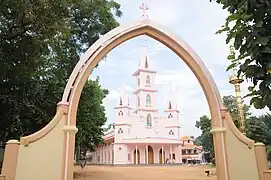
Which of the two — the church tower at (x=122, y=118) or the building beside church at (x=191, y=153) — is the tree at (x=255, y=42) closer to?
the church tower at (x=122, y=118)

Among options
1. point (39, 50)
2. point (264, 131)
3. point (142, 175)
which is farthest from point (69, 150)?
point (142, 175)

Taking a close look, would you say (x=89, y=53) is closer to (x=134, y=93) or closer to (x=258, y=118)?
(x=258, y=118)

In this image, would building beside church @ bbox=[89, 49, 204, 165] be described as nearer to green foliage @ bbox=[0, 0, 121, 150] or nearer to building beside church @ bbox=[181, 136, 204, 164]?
building beside church @ bbox=[181, 136, 204, 164]

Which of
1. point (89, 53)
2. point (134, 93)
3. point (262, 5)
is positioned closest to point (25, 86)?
point (89, 53)

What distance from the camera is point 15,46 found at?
28.6ft

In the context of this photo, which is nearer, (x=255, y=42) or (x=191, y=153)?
(x=255, y=42)

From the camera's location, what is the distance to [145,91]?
35.3 m

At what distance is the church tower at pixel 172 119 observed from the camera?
34841 mm

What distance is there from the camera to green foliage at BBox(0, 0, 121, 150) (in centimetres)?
802

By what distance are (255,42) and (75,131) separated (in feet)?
14.5

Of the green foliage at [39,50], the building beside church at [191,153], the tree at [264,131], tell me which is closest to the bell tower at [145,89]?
A: the building beside church at [191,153]

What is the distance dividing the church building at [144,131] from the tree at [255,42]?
28.8m

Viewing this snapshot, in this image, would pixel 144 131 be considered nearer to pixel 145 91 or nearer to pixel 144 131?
pixel 144 131

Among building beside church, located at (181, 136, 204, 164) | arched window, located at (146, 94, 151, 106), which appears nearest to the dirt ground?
arched window, located at (146, 94, 151, 106)
